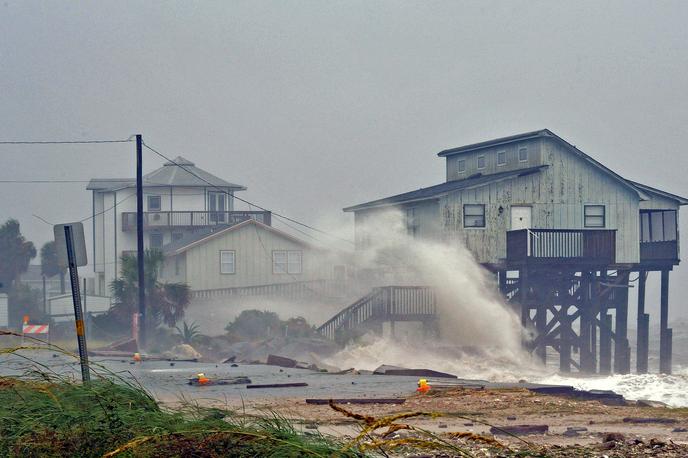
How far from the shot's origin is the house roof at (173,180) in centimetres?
7169

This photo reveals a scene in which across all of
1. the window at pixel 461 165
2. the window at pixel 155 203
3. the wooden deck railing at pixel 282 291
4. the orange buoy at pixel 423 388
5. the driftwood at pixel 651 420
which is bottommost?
the wooden deck railing at pixel 282 291

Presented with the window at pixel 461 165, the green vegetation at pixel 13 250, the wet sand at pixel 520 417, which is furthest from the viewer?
the green vegetation at pixel 13 250

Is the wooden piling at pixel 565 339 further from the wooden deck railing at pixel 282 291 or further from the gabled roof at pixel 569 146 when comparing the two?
the wooden deck railing at pixel 282 291

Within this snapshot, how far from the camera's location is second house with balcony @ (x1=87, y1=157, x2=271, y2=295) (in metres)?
69.2

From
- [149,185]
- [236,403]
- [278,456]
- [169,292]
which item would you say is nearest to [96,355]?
[169,292]

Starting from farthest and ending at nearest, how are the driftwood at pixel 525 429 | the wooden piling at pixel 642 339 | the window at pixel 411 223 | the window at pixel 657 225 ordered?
the window at pixel 657 225 < the wooden piling at pixel 642 339 < the window at pixel 411 223 < the driftwood at pixel 525 429

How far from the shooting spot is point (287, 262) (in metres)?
60.5

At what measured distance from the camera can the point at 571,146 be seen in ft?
140

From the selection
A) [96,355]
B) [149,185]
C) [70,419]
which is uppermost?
[149,185]

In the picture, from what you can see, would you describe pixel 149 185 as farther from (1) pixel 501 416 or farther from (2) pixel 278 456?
(2) pixel 278 456

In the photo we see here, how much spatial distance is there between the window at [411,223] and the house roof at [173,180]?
27.7m

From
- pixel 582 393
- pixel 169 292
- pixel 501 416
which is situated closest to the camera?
pixel 501 416

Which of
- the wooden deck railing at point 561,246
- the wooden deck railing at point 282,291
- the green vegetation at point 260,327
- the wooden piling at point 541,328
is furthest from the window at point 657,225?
the wooden deck railing at point 282,291

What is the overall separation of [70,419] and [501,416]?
26.6ft
